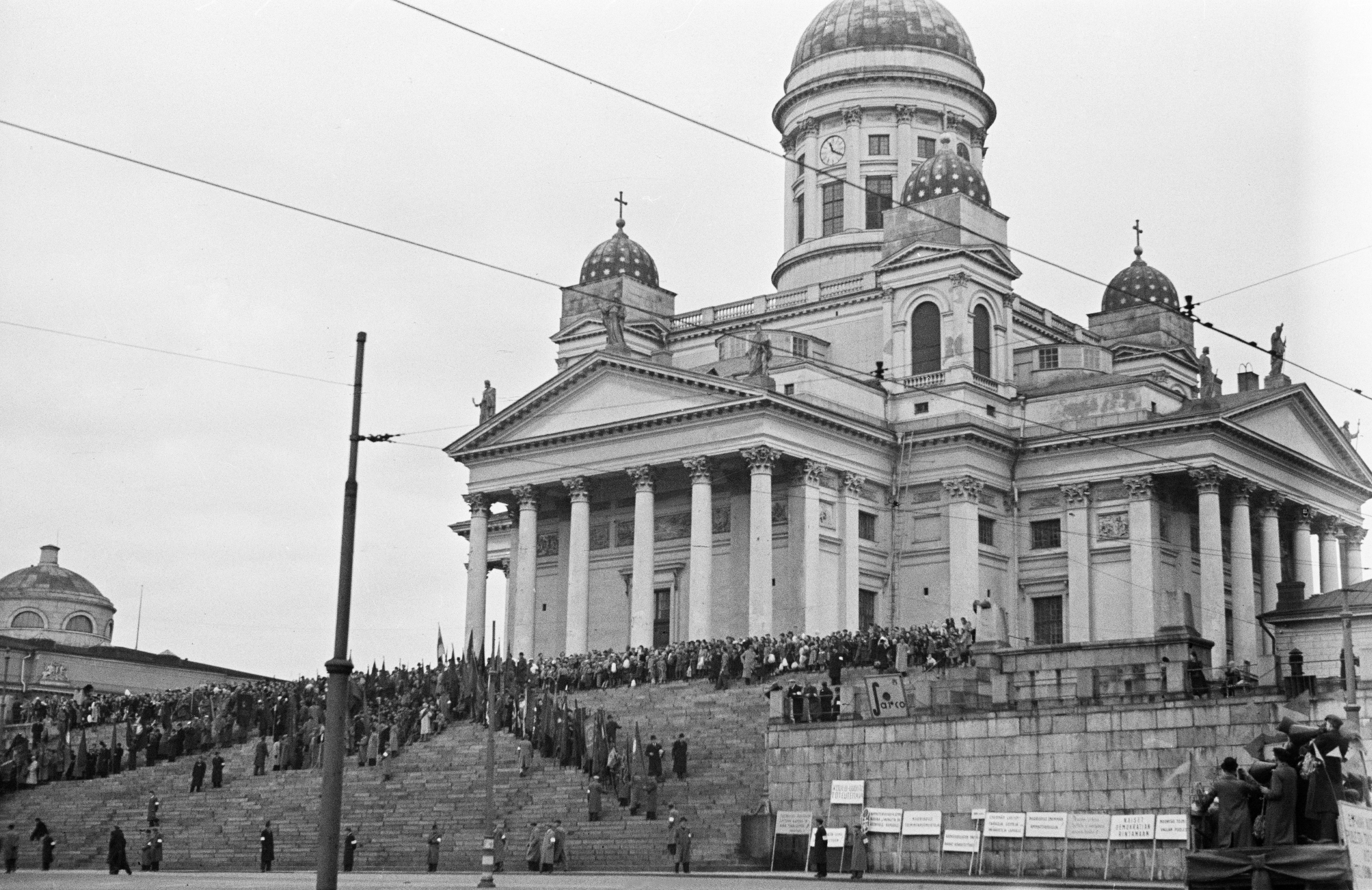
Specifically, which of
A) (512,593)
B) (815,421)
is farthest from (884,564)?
(512,593)

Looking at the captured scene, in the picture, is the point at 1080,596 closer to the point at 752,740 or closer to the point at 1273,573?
the point at 1273,573

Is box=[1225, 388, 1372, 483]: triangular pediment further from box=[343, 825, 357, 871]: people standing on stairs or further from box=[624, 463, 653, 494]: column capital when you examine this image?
box=[343, 825, 357, 871]: people standing on stairs

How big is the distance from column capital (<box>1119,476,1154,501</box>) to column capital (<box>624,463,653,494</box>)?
14234 millimetres

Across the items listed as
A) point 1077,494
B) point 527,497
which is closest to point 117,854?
point 527,497

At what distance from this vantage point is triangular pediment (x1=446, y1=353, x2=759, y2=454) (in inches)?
2267

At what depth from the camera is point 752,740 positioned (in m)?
41.2

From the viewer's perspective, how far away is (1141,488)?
2307 inches

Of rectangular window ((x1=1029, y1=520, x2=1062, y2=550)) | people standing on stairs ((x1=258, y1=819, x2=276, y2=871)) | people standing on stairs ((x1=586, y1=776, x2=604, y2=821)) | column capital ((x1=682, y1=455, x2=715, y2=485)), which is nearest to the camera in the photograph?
people standing on stairs ((x1=586, y1=776, x2=604, y2=821))

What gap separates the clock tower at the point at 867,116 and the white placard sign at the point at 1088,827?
37.6 m

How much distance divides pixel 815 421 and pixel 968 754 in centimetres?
2250

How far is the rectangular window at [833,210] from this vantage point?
71062mm

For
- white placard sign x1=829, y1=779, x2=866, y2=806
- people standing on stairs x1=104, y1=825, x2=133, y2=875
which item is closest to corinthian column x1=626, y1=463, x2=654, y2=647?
white placard sign x1=829, y1=779, x2=866, y2=806

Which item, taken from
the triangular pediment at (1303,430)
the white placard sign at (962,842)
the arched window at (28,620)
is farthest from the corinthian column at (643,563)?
the arched window at (28,620)

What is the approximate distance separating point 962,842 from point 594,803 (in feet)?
24.1
